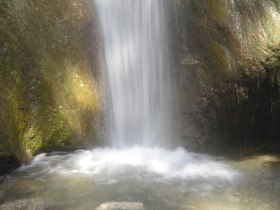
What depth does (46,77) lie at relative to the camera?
6086mm

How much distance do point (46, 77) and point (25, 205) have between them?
2.46 m

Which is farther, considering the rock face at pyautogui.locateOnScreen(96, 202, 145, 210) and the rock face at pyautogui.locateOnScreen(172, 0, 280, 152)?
the rock face at pyautogui.locateOnScreen(172, 0, 280, 152)

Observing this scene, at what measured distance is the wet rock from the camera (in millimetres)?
4324

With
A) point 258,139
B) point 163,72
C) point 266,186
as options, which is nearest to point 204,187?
point 266,186

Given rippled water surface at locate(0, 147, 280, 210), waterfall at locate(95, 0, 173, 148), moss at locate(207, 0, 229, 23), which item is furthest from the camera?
waterfall at locate(95, 0, 173, 148)

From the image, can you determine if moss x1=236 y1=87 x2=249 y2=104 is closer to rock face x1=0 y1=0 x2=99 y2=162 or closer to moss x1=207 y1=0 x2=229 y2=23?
moss x1=207 y1=0 x2=229 y2=23

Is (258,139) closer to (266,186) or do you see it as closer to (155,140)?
(266,186)

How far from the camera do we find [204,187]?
525 cm

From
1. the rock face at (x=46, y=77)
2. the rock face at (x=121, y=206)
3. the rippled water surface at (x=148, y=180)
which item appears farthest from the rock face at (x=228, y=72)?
the rock face at (x=121, y=206)

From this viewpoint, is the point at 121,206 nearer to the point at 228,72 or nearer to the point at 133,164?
the point at 133,164

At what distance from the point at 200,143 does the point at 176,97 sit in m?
1.00

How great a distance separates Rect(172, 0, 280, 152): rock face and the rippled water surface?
0.52m

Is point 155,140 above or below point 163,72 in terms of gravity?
below

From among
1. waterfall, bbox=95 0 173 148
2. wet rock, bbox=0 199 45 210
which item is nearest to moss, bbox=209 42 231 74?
waterfall, bbox=95 0 173 148
